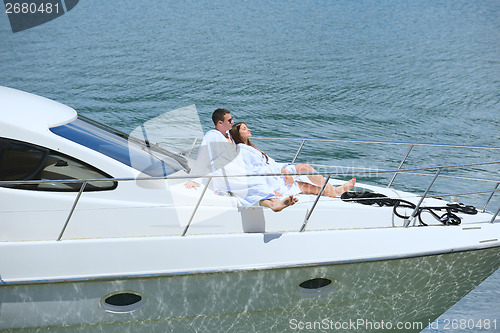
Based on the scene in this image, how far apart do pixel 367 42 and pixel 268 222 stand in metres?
15.7

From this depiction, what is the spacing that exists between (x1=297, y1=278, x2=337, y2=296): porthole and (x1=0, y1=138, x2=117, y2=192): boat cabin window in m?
1.58

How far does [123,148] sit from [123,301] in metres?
1.18

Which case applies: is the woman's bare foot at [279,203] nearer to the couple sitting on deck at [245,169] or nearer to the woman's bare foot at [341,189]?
the couple sitting on deck at [245,169]

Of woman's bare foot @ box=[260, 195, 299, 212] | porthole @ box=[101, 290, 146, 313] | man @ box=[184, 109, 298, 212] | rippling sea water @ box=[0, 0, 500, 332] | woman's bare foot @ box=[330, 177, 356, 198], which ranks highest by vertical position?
man @ box=[184, 109, 298, 212]

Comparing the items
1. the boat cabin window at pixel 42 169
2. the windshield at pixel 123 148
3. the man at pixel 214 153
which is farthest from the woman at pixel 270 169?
the boat cabin window at pixel 42 169

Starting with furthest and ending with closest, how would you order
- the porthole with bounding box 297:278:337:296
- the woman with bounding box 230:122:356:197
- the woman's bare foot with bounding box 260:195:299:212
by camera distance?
the woman with bounding box 230:122:356:197 → the porthole with bounding box 297:278:337:296 → the woman's bare foot with bounding box 260:195:299:212

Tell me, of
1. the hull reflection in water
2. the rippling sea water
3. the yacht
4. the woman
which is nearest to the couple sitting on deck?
the woman

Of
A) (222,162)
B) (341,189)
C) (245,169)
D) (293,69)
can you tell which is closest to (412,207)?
(341,189)

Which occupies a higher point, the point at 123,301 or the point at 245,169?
the point at 245,169

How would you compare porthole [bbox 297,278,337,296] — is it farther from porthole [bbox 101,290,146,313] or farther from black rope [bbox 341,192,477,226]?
porthole [bbox 101,290,146,313]

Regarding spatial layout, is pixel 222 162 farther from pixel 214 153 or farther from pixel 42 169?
pixel 42 169

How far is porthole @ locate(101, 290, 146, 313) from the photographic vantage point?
14.4 feet

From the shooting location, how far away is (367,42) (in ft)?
63.8

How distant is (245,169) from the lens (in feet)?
16.4
